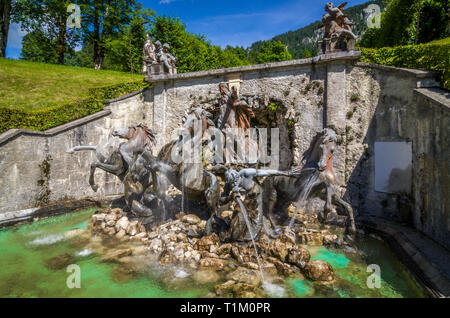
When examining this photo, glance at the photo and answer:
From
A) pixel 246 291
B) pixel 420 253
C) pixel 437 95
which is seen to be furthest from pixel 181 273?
pixel 437 95

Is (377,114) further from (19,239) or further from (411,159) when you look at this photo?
(19,239)

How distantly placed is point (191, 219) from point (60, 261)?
297 centimetres

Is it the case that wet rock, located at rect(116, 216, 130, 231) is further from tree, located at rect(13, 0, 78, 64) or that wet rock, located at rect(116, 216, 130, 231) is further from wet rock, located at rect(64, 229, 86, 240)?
tree, located at rect(13, 0, 78, 64)

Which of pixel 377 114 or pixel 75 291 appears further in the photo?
pixel 377 114

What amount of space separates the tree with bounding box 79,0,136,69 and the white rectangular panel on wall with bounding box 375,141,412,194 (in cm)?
2309

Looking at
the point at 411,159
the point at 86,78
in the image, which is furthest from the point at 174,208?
the point at 86,78

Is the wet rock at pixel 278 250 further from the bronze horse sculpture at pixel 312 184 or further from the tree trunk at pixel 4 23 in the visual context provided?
the tree trunk at pixel 4 23

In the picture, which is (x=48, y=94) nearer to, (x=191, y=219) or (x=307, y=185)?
(x=191, y=219)

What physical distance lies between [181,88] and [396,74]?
8.03 metres

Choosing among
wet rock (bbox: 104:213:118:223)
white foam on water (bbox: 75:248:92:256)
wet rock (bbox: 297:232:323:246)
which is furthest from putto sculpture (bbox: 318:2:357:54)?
white foam on water (bbox: 75:248:92:256)

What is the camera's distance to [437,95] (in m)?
5.37

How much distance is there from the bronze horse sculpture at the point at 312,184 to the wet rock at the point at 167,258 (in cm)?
224

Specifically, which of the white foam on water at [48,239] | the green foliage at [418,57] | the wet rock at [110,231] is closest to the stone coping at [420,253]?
the green foliage at [418,57]

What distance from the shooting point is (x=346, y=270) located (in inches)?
176
